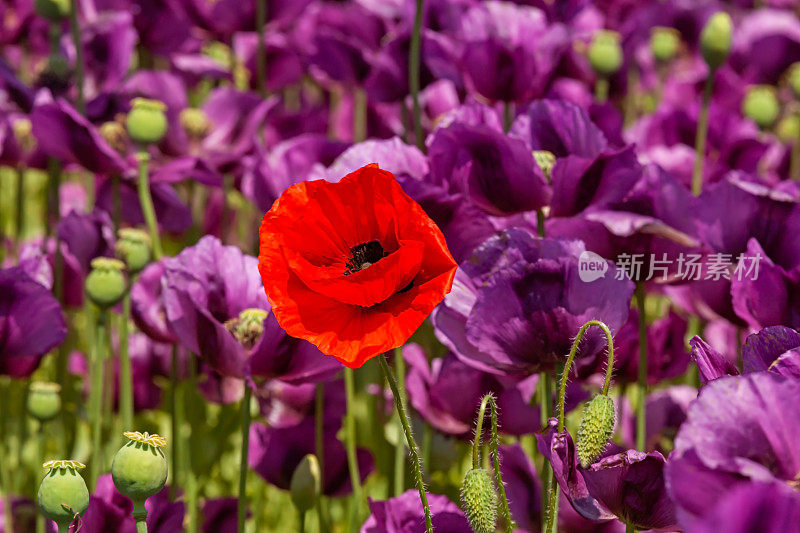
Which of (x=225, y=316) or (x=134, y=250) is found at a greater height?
(x=134, y=250)

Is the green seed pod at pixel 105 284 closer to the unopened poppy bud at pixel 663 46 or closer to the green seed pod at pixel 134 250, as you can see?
the green seed pod at pixel 134 250

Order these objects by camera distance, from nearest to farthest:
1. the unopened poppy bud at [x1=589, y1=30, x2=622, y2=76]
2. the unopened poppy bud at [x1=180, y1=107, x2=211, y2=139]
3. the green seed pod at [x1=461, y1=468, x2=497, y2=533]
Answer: the green seed pod at [x1=461, y1=468, x2=497, y2=533], the unopened poppy bud at [x1=180, y1=107, x2=211, y2=139], the unopened poppy bud at [x1=589, y1=30, x2=622, y2=76]

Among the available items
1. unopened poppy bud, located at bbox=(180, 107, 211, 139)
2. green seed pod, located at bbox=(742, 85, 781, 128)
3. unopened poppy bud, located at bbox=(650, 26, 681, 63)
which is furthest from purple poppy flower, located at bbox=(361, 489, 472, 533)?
unopened poppy bud, located at bbox=(650, 26, 681, 63)

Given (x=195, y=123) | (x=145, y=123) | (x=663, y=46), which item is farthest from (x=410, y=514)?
(x=663, y=46)

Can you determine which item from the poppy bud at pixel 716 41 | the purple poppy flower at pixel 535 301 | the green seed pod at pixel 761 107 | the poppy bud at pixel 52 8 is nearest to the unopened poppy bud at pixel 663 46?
the green seed pod at pixel 761 107

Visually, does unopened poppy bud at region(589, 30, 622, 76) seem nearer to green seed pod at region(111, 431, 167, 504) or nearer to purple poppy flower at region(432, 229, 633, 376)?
purple poppy flower at region(432, 229, 633, 376)

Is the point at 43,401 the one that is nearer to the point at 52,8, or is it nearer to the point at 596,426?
the point at 52,8

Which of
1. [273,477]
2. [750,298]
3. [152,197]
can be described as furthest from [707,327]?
[152,197]

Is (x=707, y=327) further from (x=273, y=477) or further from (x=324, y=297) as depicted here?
(x=324, y=297)
